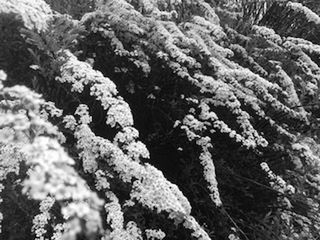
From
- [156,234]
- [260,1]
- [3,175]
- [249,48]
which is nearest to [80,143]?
[3,175]

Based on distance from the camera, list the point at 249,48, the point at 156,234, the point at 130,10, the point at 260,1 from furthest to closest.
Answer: the point at 260,1 < the point at 249,48 < the point at 130,10 < the point at 156,234

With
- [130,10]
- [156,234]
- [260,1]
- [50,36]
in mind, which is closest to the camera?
[156,234]

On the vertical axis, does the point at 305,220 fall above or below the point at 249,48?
below

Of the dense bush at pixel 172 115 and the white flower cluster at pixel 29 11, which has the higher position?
the white flower cluster at pixel 29 11

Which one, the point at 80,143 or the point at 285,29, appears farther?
the point at 285,29

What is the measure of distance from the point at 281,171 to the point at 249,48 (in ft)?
3.39

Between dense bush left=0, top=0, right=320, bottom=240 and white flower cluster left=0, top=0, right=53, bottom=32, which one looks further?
dense bush left=0, top=0, right=320, bottom=240

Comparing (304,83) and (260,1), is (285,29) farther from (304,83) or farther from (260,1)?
(304,83)

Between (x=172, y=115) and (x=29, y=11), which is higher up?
(x=29, y=11)

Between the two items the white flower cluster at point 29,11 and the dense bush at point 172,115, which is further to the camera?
the dense bush at point 172,115

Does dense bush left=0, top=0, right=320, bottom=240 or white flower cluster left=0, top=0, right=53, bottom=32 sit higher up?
white flower cluster left=0, top=0, right=53, bottom=32

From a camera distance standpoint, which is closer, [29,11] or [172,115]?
[29,11]

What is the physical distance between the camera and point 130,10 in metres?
2.87

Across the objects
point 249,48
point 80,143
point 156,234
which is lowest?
point 156,234
